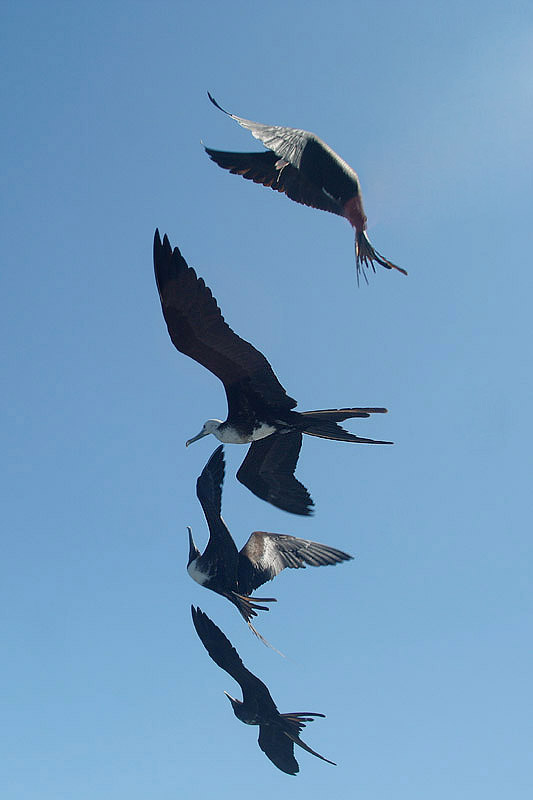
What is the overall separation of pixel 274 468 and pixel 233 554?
1.21 m

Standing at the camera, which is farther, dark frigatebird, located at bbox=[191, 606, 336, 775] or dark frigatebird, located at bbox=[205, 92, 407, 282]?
dark frigatebird, located at bbox=[191, 606, 336, 775]

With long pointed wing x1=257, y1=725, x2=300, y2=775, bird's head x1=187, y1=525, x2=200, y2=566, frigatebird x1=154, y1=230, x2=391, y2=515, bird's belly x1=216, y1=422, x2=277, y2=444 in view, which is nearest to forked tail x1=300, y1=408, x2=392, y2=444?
frigatebird x1=154, y1=230, x2=391, y2=515

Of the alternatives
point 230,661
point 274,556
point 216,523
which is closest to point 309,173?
point 216,523

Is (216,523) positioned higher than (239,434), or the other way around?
(239,434)

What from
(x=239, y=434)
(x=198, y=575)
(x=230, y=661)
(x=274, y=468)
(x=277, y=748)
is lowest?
(x=277, y=748)

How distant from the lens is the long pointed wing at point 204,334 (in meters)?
7.59

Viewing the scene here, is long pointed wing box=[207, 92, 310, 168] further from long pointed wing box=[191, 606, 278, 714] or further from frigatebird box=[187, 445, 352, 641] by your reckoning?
long pointed wing box=[191, 606, 278, 714]

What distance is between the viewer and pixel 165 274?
24.9 ft

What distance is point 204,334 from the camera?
7.81 meters

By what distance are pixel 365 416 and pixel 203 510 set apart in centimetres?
277

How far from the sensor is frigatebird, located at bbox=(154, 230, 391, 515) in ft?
25.0

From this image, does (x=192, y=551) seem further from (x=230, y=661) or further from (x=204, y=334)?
(x=204, y=334)

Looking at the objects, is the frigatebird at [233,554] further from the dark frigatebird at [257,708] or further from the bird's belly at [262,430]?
the bird's belly at [262,430]

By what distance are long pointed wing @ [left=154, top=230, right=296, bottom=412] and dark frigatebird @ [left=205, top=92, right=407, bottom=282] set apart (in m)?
1.47
